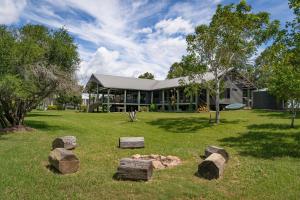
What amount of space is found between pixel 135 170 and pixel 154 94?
142ft

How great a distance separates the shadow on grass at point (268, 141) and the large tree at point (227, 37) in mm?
5067

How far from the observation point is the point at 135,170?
28.8 ft

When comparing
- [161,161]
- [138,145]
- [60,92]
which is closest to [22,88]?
[60,92]

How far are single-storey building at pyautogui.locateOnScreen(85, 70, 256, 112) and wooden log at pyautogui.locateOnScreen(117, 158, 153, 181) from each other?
3104 cm

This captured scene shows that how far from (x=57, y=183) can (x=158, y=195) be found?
277cm

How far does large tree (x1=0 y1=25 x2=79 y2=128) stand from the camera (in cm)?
1681

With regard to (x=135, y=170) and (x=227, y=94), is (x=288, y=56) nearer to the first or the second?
(x=135, y=170)

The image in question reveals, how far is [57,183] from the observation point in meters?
8.52

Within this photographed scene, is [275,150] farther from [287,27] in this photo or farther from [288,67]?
[287,27]

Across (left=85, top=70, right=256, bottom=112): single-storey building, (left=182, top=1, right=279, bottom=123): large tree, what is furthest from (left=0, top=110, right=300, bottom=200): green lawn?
(left=85, top=70, right=256, bottom=112): single-storey building

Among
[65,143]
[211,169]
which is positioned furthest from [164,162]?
[65,143]

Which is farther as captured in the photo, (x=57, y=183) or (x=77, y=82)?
(x=77, y=82)

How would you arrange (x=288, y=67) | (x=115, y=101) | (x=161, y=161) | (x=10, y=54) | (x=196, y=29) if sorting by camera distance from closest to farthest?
(x=161, y=161) → (x=288, y=67) → (x=10, y=54) → (x=196, y=29) → (x=115, y=101)

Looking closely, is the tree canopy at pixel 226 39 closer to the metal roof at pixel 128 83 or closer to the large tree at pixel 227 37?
the large tree at pixel 227 37
